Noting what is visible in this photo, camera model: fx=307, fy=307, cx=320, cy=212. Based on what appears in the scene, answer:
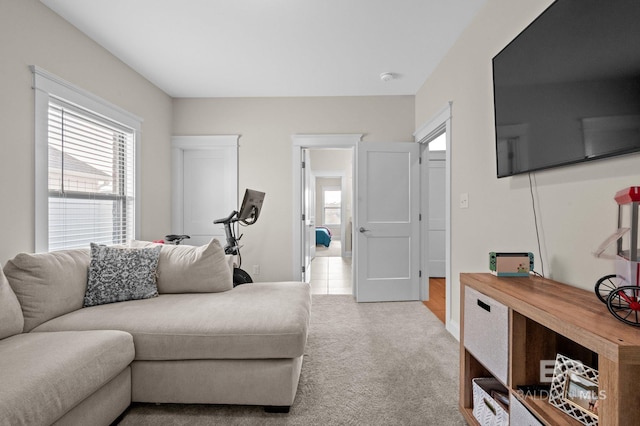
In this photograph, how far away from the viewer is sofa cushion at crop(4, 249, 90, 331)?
1.76 meters

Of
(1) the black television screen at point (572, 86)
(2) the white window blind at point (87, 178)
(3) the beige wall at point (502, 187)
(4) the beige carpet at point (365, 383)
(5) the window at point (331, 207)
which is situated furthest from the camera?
(5) the window at point (331, 207)

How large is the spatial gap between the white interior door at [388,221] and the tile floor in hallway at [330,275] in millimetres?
682

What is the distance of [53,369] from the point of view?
1260mm

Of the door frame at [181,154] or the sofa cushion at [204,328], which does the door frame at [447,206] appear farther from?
the door frame at [181,154]

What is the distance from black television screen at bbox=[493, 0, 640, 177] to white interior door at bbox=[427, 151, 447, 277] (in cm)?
363

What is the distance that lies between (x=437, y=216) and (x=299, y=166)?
2811 millimetres

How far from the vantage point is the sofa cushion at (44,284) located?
5.76 feet

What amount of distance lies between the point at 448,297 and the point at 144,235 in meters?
3.36

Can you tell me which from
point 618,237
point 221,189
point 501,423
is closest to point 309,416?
point 501,423

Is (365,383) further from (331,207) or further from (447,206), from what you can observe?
(331,207)

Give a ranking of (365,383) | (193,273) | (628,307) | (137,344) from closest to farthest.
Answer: (628,307) < (137,344) < (365,383) < (193,273)

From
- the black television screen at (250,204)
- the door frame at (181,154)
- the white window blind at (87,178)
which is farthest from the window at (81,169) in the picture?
the black television screen at (250,204)

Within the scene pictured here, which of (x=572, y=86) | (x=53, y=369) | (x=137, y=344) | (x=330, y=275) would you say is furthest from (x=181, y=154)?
(x=572, y=86)

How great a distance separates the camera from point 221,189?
13.8 ft
